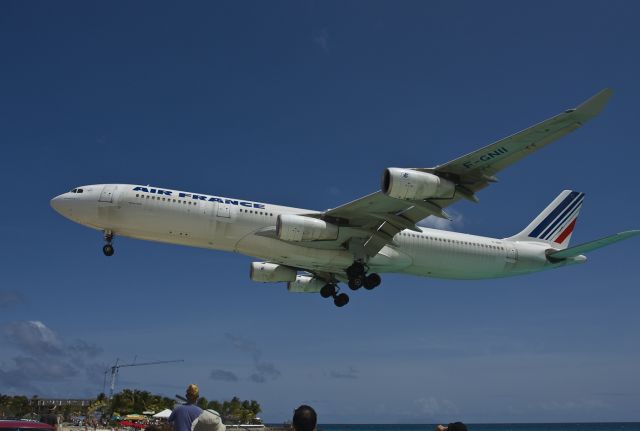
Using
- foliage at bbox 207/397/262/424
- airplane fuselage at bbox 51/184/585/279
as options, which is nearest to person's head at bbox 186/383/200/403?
airplane fuselage at bbox 51/184/585/279

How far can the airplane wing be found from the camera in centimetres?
2378

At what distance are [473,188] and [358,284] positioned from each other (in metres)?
8.81

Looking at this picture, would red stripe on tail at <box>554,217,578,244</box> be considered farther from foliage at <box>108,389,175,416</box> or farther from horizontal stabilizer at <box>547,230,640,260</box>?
foliage at <box>108,389,175,416</box>

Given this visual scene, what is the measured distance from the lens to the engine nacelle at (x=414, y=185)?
25516 mm

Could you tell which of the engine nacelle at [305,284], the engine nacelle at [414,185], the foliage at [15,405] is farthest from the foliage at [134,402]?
the engine nacelle at [414,185]

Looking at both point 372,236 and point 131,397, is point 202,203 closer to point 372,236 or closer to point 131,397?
point 372,236

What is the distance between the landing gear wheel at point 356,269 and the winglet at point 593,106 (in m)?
13.3

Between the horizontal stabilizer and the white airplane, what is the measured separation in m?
0.08

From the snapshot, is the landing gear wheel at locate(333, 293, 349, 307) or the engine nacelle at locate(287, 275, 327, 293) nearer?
the landing gear wheel at locate(333, 293, 349, 307)

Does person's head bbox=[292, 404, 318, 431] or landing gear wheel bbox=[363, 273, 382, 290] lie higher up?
landing gear wheel bbox=[363, 273, 382, 290]

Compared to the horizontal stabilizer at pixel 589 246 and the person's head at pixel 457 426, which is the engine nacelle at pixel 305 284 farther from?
the person's head at pixel 457 426

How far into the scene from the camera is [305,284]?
37.8 meters

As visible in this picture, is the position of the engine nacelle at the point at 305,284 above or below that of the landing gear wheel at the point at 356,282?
above

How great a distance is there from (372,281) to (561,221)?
16223 millimetres
